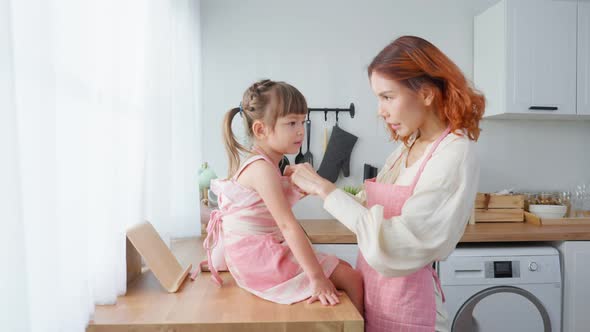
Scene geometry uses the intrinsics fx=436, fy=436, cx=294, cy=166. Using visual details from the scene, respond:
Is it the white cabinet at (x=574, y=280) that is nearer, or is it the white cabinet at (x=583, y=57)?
the white cabinet at (x=574, y=280)

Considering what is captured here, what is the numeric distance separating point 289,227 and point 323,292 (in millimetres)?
188

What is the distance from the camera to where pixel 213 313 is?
41.2 inches

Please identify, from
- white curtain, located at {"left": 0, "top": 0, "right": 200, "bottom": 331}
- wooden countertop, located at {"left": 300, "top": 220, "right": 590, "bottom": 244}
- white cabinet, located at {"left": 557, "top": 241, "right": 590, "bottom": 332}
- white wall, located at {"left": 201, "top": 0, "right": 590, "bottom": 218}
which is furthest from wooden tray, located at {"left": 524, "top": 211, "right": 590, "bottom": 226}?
white curtain, located at {"left": 0, "top": 0, "right": 200, "bottom": 331}

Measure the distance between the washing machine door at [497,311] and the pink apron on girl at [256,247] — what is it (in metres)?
1.21

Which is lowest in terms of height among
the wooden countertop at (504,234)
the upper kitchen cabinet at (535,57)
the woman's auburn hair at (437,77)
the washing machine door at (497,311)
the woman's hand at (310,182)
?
the washing machine door at (497,311)

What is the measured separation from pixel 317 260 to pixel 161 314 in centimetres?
42

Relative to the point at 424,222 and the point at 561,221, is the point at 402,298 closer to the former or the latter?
the point at 424,222

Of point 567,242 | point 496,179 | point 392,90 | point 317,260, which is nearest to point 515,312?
point 567,242

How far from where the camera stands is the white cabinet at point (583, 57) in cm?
258

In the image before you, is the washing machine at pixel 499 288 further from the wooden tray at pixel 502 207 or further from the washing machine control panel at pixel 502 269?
the wooden tray at pixel 502 207

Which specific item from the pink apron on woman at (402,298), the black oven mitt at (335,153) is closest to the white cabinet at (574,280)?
the black oven mitt at (335,153)

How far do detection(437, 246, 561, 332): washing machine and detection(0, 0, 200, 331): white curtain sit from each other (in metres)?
1.42

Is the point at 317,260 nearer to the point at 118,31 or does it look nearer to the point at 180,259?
the point at 180,259

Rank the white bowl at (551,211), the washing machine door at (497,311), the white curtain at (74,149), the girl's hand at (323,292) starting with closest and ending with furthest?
the white curtain at (74,149) < the girl's hand at (323,292) < the washing machine door at (497,311) < the white bowl at (551,211)
